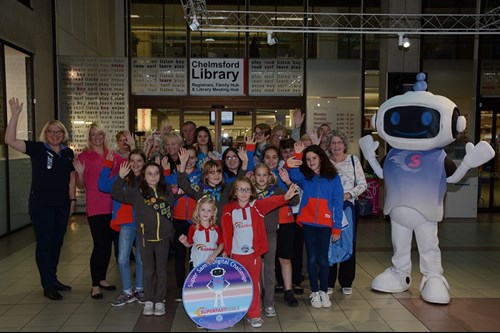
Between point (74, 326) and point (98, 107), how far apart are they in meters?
6.95

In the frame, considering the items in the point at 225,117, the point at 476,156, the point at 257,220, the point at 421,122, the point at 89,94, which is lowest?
the point at 257,220

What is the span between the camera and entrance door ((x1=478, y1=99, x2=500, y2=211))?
10.6 meters

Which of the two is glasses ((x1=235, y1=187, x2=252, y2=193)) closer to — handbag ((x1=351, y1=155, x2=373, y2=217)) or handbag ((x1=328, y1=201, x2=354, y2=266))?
handbag ((x1=328, y1=201, x2=354, y2=266))

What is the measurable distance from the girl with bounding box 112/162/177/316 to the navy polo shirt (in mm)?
771

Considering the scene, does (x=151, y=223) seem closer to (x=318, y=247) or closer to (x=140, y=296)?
(x=140, y=296)

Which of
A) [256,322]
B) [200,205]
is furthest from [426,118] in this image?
[256,322]

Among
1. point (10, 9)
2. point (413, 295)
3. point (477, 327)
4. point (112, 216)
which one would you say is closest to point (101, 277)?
point (112, 216)

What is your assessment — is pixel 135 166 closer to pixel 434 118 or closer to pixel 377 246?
pixel 434 118

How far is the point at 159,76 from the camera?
34.3 ft

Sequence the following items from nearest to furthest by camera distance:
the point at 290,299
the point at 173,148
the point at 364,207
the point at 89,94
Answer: the point at 290,299 → the point at 173,148 → the point at 364,207 → the point at 89,94

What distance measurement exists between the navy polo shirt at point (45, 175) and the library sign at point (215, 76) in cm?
600

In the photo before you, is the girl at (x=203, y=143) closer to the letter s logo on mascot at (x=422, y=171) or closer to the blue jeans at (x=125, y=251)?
the blue jeans at (x=125, y=251)

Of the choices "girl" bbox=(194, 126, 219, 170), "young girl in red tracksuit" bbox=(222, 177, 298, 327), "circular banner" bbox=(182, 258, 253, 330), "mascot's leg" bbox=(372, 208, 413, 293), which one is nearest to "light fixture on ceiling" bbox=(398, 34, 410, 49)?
"mascot's leg" bbox=(372, 208, 413, 293)

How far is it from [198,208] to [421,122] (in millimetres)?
2408
